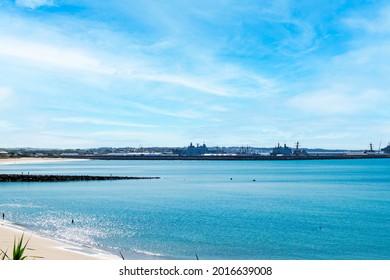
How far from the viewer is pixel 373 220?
154 ft

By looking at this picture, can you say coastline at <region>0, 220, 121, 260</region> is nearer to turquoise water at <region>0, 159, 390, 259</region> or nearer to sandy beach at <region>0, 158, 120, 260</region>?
sandy beach at <region>0, 158, 120, 260</region>

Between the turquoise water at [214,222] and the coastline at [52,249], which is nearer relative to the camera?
the coastline at [52,249]

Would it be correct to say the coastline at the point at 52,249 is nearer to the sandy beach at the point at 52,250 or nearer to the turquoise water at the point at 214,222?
the sandy beach at the point at 52,250

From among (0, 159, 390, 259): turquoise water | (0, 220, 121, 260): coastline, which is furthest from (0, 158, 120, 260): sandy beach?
(0, 159, 390, 259): turquoise water

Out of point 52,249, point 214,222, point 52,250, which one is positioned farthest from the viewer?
point 214,222

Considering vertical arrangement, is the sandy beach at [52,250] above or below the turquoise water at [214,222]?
above

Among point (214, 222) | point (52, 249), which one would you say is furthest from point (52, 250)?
point (214, 222)

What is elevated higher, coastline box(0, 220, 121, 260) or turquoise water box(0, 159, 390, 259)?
coastline box(0, 220, 121, 260)

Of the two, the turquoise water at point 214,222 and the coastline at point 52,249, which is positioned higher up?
the coastline at point 52,249

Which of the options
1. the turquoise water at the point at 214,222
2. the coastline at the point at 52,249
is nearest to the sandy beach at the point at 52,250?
the coastline at the point at 52,249

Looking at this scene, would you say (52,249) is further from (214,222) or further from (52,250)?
(214,222)

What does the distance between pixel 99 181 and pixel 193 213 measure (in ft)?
185

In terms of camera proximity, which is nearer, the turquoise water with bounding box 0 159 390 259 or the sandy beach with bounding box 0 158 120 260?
the sandy beach with bounding box 0 158 120 260
